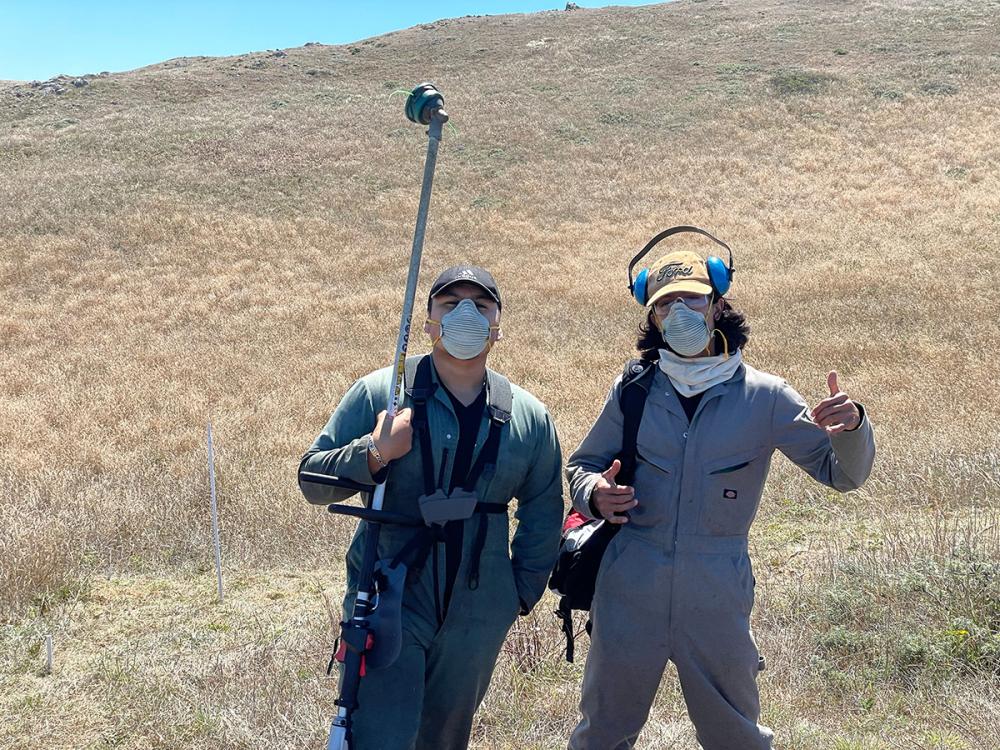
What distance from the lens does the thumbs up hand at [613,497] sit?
105 inches

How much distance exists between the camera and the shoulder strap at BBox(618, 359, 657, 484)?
9.29ft

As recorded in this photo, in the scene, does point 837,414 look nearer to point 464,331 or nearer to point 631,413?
point 631,413

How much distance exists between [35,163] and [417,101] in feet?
113

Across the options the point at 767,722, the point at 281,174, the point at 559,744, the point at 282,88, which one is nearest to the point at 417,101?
the point at 559,744

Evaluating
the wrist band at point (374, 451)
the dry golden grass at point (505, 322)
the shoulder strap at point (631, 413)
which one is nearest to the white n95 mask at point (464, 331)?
the wrist band at point (374, 451)

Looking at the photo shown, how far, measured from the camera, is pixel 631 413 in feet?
9.32

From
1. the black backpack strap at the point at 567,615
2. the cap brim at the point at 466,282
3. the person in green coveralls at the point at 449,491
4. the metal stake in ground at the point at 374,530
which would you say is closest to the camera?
the metal stake in ground at the point at 374,530

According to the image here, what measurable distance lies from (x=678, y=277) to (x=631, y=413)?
493mm

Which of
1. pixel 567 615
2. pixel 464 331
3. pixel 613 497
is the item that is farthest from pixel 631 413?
pixel 567 615

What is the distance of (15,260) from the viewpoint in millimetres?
21906

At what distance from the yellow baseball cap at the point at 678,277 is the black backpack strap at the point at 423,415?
2.72 feet

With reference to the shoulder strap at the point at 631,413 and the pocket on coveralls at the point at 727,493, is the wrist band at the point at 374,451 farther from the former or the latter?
the pocket on coveralls at the point at 727,493

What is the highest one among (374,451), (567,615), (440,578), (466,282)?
(466,282)

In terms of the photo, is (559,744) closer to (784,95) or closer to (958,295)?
(958,295)
